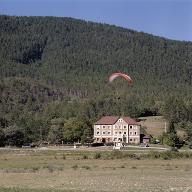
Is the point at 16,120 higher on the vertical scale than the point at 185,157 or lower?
higher

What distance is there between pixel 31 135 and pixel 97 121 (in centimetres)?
2927

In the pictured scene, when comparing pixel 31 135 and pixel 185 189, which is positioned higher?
pixel 31 135

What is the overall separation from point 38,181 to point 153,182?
28.1ft

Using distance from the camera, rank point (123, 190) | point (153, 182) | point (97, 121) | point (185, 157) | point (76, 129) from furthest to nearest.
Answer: point (97, 121) → point (76, 129) → point (185, 157) → point (153, 182) → point (123, 190)

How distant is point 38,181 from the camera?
4575cm

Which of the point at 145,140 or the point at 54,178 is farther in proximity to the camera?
the point at 145,140

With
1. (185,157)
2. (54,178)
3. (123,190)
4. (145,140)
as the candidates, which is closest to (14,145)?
(145,140)

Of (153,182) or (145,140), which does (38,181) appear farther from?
(145,140)

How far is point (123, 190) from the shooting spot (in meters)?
37.9

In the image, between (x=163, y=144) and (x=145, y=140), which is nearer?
(x=163, y=144)

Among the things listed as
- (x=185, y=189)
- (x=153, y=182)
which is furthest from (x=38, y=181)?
(x=185, y=189)

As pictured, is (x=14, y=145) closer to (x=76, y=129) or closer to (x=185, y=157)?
(x=76, y=129)

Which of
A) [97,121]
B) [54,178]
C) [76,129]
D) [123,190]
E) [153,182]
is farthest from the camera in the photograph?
[97,121]

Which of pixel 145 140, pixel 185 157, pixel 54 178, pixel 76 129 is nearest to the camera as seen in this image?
pixel 54 178
